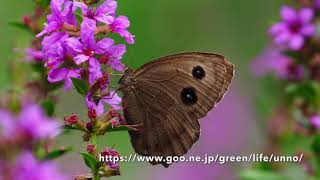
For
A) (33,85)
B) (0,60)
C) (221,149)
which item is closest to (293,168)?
(221,149)

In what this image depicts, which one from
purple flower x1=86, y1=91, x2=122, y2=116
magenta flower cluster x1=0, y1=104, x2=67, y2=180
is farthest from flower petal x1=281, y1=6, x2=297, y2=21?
magenta flower cluster x1=0, y1=104, x2=67, y2=180

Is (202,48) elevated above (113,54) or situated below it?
below

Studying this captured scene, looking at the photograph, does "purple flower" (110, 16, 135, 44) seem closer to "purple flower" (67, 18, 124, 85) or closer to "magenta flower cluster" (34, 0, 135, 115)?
"magenta flower cluster" (34, 0, 135, 115)

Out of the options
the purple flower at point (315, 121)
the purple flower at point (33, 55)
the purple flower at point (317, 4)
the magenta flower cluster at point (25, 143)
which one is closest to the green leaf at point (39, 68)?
the purple flower at point (33, 55)

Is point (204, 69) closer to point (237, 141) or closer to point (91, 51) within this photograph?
point (91, 51)

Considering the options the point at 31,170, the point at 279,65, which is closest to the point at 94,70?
the point at 31,170

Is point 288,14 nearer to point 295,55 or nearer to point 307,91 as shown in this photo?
point 295,55

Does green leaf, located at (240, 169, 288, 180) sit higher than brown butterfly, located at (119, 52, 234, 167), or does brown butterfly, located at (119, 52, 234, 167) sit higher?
brown butterfly, located at (119, 52, 234, 167)
